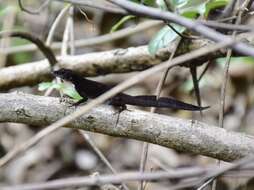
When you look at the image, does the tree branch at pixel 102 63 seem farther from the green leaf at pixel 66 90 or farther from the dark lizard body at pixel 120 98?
the green leaf at pixel 66 90

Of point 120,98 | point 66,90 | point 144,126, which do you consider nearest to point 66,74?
point 66,90

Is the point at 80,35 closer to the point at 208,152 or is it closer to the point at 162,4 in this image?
the point at 162,4

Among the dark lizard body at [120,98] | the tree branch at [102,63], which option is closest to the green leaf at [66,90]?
the dark lizard body at [120,98]

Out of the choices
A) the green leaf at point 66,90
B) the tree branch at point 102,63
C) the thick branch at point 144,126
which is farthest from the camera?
the tree branch at point 102,63

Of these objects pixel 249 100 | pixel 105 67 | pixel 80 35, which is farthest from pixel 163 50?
pixel 80 35

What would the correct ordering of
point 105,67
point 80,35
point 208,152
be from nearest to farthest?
1. point 208,152
2. point 105,67
3. point 80,35

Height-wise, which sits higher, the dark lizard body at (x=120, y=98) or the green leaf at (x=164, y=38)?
the green leaf at (x=164, y=38)

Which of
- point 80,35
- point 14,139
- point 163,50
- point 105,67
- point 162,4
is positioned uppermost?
point 162,4
